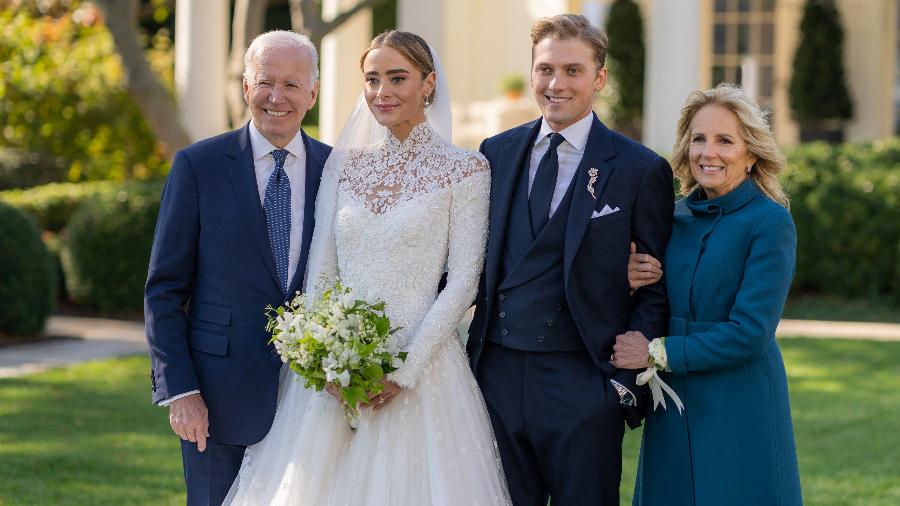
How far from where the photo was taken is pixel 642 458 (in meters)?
4.22

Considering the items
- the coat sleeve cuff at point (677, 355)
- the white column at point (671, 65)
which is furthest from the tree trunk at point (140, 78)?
the coat sleeve cuff at point (677, 355)

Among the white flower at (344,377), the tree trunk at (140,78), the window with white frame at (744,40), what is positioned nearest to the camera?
the white flower at (344,377)

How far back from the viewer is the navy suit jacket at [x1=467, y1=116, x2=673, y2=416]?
3.98m

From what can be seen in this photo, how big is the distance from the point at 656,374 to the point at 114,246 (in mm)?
9449

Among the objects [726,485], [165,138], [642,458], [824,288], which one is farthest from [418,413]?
[824,288]

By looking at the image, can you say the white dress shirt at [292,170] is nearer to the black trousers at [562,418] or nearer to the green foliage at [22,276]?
the black trousers at [562,418]

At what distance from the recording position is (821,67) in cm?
1741

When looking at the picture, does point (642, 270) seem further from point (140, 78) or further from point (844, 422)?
point (140, 78)

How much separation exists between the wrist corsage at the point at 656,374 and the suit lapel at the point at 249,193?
1328 mm

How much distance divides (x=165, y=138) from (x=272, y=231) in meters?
8.92

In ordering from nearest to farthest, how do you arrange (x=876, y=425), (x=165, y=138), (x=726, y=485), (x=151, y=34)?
1. (x=726, y=485)
2. (x=876, y=425)
3. (x=165, y=138)
4. (x=151, y=34)

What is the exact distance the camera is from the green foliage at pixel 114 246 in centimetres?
1238

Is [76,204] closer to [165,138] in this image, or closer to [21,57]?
[165,138]

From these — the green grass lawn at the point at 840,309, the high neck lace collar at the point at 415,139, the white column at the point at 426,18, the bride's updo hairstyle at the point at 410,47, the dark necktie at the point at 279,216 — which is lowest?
the green grass lawn at the point at 840,309
